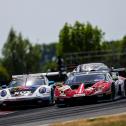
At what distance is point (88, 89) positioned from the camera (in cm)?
2264

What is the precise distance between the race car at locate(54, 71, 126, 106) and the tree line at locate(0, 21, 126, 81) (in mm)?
27431

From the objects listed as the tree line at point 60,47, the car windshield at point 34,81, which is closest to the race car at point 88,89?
the car windshield at point 34,81

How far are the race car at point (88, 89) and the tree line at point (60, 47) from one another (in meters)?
27.4

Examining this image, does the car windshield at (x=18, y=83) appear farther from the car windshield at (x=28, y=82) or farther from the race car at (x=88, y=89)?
the race car at (x=88, y=89)

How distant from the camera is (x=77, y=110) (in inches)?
772

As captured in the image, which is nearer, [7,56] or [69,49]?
[69,49]

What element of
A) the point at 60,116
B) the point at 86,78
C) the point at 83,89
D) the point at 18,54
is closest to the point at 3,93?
the point at 86,78

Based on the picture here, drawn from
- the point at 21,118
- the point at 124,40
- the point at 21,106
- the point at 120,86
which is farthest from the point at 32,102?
the point at 124,40

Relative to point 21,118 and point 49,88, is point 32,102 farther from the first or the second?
point 21,118

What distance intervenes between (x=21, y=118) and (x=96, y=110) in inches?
81.5

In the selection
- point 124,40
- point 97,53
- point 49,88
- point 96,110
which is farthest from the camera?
point 124,40

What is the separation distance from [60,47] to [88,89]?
50.1 metres

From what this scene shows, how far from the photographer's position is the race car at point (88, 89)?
73.7 ft

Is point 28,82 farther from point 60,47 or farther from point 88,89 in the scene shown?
point 60,47
